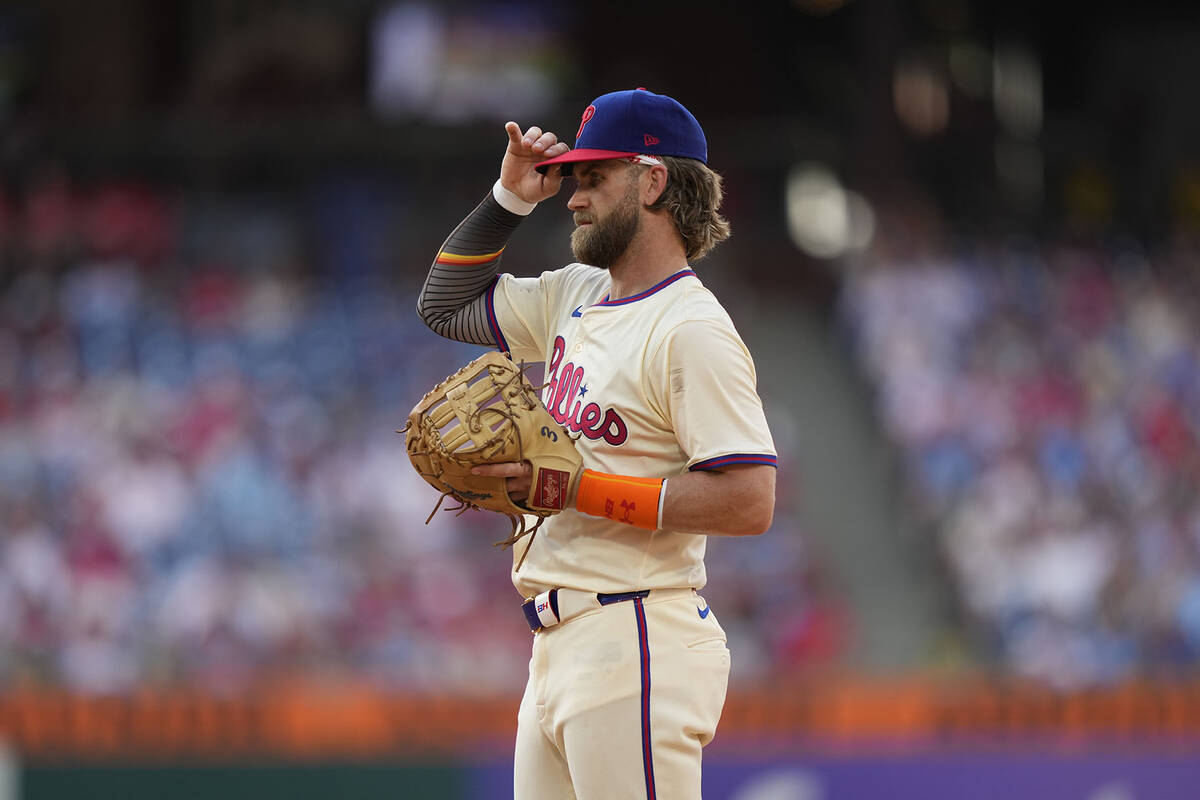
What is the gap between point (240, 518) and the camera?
958 cm

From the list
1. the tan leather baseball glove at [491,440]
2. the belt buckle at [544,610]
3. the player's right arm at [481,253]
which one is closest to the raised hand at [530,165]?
the player's right arm at [481,253]

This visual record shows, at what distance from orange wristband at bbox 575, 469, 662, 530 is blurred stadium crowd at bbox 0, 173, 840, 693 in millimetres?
5273

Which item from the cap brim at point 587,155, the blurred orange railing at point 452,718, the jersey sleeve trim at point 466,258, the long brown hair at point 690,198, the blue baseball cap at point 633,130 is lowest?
the blurred orange railing at point 452,718

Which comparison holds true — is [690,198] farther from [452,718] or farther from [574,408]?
[452,718]

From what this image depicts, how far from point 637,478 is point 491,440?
30 cm

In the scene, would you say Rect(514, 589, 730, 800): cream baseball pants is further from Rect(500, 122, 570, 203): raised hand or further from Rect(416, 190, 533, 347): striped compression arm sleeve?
Rect(500, 122, 570, 203): raised hand

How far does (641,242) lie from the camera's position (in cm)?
315

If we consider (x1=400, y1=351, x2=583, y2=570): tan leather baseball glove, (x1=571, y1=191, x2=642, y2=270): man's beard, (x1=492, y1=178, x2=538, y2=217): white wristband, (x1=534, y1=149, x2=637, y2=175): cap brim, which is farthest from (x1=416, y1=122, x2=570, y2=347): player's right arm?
(x1=400, y1=351, x2=583, y2=570): tan leather baseball glove

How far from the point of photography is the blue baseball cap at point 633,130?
3090 mm

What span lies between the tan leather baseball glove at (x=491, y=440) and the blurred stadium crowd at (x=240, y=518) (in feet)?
17.0

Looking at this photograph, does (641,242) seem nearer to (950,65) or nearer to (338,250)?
(338,250)

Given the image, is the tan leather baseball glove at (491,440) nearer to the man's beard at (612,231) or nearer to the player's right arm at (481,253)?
the man's beard at (612,231)

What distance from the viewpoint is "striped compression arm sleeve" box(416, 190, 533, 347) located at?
3.44 m

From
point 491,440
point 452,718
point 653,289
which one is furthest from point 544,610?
point 452,718
